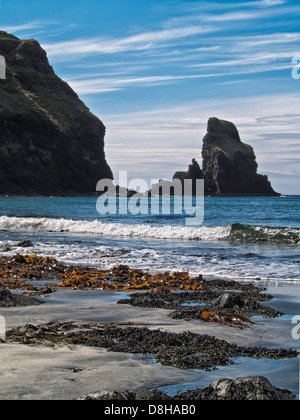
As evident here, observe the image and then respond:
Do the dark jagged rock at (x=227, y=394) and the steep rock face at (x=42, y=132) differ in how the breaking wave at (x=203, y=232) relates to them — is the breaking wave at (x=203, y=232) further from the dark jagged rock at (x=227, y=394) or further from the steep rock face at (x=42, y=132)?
the steep rock face at (x=42, y=132)

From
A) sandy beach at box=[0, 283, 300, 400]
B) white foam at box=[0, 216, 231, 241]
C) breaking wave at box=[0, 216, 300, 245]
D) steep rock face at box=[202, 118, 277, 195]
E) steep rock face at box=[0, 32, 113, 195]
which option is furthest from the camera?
steep rock face at box=[202, 118, 277, 195]

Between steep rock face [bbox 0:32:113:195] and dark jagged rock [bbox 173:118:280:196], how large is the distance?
32.8 metres

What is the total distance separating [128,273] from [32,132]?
4979 inches

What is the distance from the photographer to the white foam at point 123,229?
921 inches

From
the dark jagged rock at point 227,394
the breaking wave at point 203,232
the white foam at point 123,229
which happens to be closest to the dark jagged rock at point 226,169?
the white foam at point 123,229

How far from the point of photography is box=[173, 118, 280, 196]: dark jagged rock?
164 metres

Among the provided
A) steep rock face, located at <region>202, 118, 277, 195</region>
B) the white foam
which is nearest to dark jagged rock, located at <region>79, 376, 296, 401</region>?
the white foam

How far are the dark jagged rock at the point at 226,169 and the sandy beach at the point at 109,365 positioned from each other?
155367 millimetres

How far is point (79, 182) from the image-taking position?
454ft

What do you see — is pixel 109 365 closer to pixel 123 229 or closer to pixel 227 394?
pixel 227 394

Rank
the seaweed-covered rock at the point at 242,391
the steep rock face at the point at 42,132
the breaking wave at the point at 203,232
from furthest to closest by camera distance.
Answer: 1. the steep rock face at the point at 42,132
2. the breaking wave at the point at 203,232
3. the seaweed-covered rock at the point at 242,391

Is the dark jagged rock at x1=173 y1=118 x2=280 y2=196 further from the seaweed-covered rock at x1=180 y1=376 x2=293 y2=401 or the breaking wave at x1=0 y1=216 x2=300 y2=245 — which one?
the seaweed-covered rock at x1=180 y1=376 x2=293 y2=401

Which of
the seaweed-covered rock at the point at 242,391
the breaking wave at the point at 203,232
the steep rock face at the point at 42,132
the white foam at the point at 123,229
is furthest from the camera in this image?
the steep rock face at the point at 42,132
